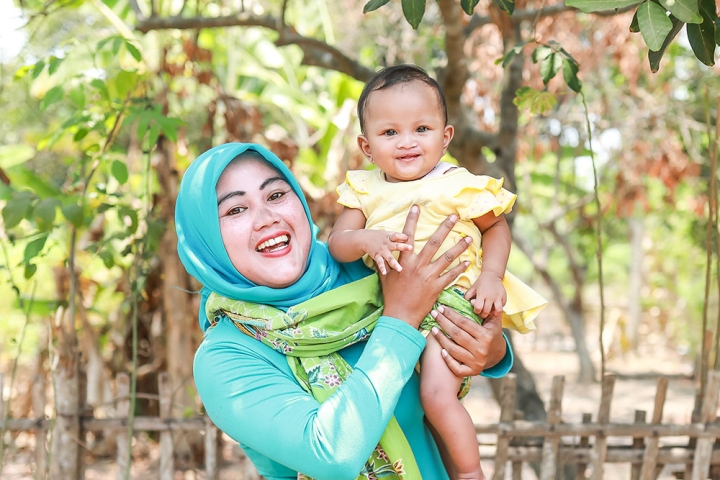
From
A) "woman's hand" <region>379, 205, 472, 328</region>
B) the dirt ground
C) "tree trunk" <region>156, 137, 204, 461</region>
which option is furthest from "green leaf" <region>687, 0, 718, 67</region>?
"tree trunk" <region>156, 137, 204, 461</region>

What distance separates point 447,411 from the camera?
5.09 feet

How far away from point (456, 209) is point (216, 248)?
588 millimetres

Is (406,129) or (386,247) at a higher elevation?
(406,129)

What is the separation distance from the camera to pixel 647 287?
15.9 m

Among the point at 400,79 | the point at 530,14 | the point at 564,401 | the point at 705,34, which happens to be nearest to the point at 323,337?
the point at 400,79

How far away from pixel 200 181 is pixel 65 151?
19.7ft

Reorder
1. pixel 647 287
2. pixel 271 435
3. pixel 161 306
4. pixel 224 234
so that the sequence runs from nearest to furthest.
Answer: pixel 271 435
pixel 224 234
pixel 161 306
pixel 647 287

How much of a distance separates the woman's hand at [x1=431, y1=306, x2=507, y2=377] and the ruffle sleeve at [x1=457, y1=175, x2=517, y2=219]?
248mm

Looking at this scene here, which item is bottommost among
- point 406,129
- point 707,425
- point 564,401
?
point 564,401

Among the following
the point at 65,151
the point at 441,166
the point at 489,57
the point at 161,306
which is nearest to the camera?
the point at 441,166

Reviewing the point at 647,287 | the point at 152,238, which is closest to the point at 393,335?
the point at 152,238

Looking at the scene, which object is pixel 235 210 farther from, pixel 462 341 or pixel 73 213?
pixel 73 213

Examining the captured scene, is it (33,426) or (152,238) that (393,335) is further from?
(33,426)

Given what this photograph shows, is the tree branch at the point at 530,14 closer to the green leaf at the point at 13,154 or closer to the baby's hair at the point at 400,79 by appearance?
the baby's hair at the point at 400,79
